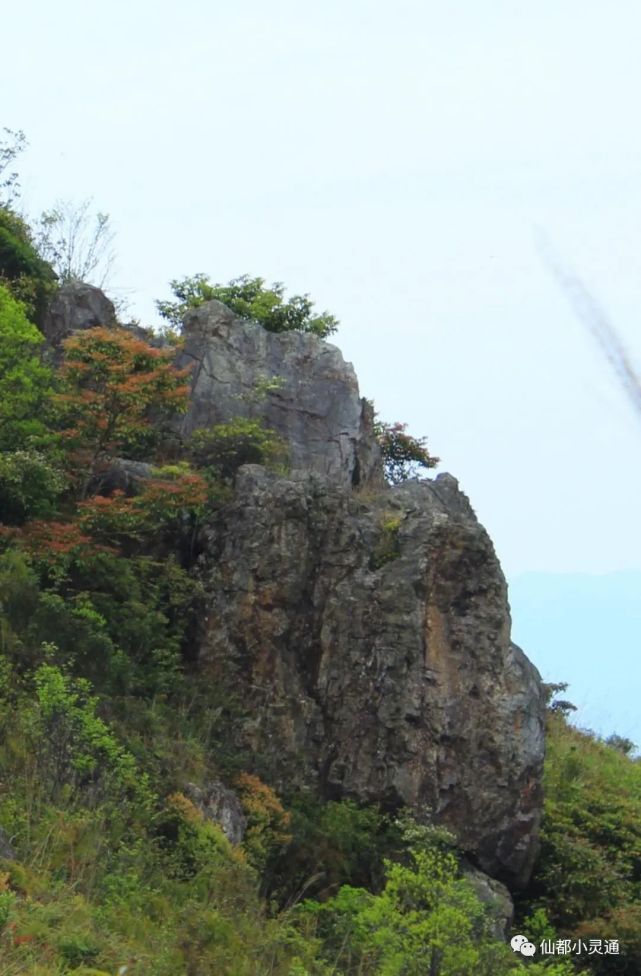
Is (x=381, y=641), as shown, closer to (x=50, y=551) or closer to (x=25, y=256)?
(x=50, y=551)

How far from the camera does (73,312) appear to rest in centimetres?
2739

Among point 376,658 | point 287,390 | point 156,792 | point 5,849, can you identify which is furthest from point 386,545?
point 5,849

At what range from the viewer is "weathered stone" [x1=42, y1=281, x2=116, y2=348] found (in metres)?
27.2

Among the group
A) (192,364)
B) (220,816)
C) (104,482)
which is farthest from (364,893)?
(192,364)

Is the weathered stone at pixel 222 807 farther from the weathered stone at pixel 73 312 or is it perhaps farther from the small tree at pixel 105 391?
the weathered stone at pixel 73 312

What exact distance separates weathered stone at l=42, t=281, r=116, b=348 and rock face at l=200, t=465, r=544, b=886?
6.33 m

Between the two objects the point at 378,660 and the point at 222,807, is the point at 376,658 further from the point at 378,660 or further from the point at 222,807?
the point at 222,807

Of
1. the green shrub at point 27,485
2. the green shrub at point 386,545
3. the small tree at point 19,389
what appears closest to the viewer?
the green shrub at point 27,485

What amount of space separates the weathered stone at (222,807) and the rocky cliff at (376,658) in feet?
5.67

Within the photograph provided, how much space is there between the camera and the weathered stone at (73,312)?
27219 millimetres

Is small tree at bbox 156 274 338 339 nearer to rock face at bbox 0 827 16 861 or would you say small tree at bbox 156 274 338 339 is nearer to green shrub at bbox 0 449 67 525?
green shrub at bbox 0 449 67 525

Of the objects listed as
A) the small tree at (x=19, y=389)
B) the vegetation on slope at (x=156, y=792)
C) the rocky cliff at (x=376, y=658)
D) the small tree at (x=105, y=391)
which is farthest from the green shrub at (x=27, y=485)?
the rocky cliff at (x=376, y=658)

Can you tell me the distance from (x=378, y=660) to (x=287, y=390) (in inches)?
251

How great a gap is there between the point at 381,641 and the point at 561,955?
4920mm
